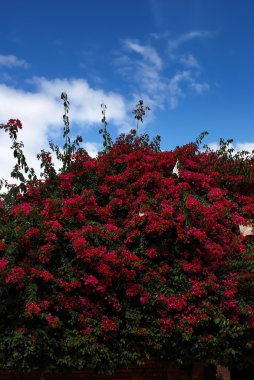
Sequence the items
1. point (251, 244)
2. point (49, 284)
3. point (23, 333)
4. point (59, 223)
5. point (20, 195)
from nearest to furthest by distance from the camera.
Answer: point (23, 333), point (49, 284), point (59, 223), point (251, 244), point (20, 195)

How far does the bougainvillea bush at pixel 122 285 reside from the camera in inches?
310

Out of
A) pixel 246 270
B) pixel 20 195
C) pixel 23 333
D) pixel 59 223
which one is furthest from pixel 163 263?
pixel 20 195

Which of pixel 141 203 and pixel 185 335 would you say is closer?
pixel 185 335

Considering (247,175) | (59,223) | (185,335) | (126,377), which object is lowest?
(126,377)

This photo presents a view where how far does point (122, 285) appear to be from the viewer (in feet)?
27.0

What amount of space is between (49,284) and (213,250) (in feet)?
10.1

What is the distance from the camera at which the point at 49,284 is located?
324 inches

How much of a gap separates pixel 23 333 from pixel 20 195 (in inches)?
141

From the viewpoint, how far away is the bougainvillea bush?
25.8ft

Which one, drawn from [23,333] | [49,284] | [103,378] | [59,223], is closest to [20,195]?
[59,223]

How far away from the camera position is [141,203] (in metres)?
9.14

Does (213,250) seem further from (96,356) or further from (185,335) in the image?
(96,356)

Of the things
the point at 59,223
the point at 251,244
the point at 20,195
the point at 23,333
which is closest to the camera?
the point at 23,333

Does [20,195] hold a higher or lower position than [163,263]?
higher
